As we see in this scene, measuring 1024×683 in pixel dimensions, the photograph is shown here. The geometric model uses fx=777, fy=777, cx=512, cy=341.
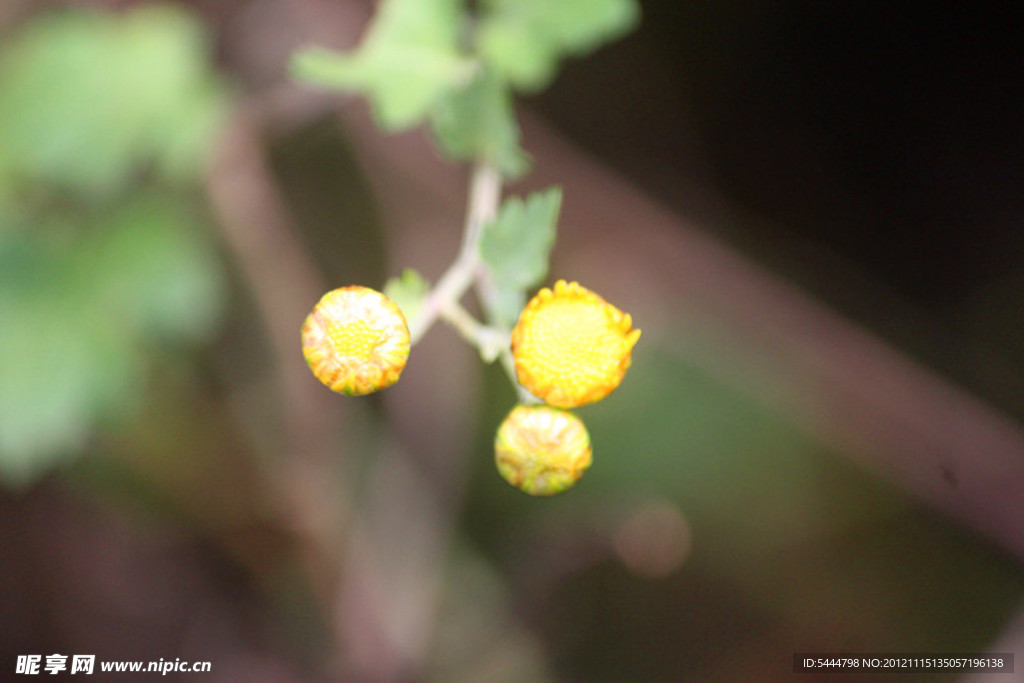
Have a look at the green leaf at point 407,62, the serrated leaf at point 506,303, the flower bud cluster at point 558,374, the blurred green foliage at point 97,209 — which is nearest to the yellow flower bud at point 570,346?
the flower bud cluster at point 558,374

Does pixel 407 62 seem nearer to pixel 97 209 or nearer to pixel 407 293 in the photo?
pixel 407 293

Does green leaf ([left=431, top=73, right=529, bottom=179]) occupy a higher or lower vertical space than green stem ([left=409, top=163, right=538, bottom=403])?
higher

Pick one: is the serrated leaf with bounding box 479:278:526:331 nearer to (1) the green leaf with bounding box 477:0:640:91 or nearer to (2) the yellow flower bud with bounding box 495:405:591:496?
(2) the yellow flower bud with bounding box 495:405:591:496

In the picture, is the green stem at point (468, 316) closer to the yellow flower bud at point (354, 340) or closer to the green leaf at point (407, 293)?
the green leaf at point (407, 293)

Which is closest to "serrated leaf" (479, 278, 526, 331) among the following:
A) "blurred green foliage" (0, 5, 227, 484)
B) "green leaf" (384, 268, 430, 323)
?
"green leaf" (384, 268, 430, 323)

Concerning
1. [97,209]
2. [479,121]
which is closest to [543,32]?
[479,121]

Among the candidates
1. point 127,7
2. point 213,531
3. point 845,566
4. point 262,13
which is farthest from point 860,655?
point 127,7
